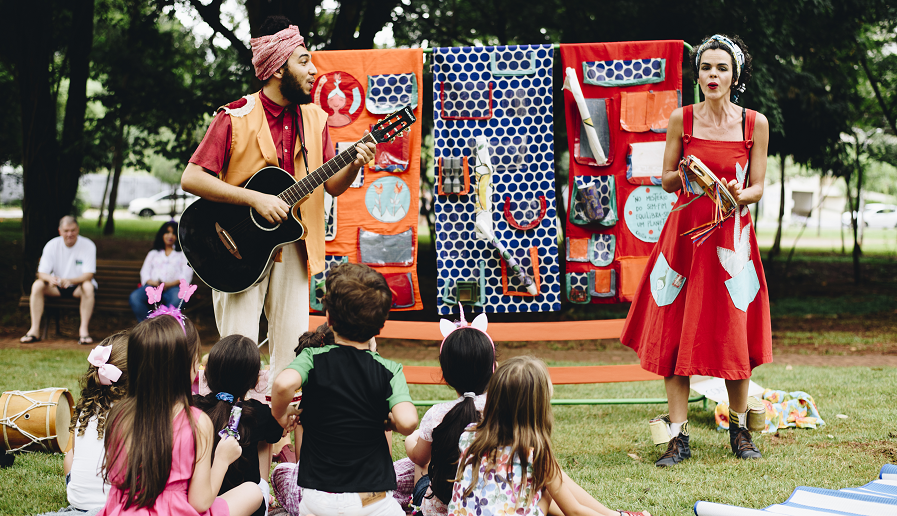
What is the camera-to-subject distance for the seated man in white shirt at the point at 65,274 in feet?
26.7

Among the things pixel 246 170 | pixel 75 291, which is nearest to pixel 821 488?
pixel 246 170

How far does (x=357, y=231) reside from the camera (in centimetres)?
484

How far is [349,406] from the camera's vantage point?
2451 mm

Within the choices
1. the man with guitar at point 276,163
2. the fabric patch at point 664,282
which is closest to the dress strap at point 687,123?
the fabric patch at point 664,282

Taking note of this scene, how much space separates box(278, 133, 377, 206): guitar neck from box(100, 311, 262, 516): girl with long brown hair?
1.12 m

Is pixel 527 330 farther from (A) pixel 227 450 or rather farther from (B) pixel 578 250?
(A) pixel 227 450

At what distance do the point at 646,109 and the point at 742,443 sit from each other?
205 centimetres

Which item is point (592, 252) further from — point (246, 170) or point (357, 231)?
point (246, 170)

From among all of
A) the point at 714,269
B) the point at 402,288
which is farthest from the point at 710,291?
the point at 402,288

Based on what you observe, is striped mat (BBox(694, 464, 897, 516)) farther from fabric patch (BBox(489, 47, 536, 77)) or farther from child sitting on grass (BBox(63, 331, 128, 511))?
fabric patch (BBox(489, 47, 536, 77))

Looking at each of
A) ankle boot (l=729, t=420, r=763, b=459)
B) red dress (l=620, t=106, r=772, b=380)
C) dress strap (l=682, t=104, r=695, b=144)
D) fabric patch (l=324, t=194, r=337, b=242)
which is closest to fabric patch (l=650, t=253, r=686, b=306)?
red dress (l=620, t=106, r=772, b=380)

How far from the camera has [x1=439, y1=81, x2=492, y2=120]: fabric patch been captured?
4.70m

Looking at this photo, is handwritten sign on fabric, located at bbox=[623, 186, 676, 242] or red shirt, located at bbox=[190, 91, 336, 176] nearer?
red shirt, located at bbox=[190, 91, 336, 176]

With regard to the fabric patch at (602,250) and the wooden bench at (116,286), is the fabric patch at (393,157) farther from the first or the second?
the wooden bench at (116,286)
